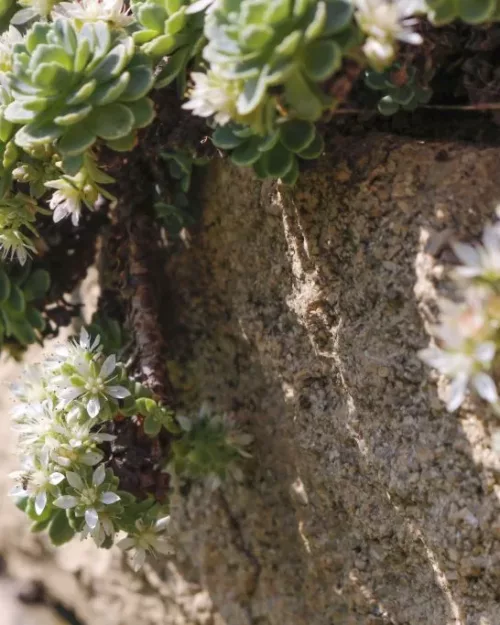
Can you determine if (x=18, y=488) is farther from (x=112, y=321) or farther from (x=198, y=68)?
(x=198, y=68)

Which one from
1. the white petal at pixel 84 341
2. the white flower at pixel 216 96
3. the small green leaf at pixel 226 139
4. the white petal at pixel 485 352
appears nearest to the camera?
the white petal at pixel 485 352

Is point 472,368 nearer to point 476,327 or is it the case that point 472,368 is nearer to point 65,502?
point 476,327

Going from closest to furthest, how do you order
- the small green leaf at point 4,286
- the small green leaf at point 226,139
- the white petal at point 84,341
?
the small green leaf at point 226,139 < the white petal at point 84,341 < the small green leaf at point 4,286

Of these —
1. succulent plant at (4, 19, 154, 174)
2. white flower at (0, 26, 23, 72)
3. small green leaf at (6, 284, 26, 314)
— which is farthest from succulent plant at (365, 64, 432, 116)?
small green leaf at (6, 284, 26, 314)

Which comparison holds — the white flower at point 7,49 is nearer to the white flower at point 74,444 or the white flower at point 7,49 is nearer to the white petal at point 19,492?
the white flower at point 74,444


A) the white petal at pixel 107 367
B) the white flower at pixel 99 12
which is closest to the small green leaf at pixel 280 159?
the white flower at pixel 99 12

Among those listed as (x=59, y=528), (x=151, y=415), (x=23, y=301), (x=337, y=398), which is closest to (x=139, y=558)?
(x=59, y=528)
